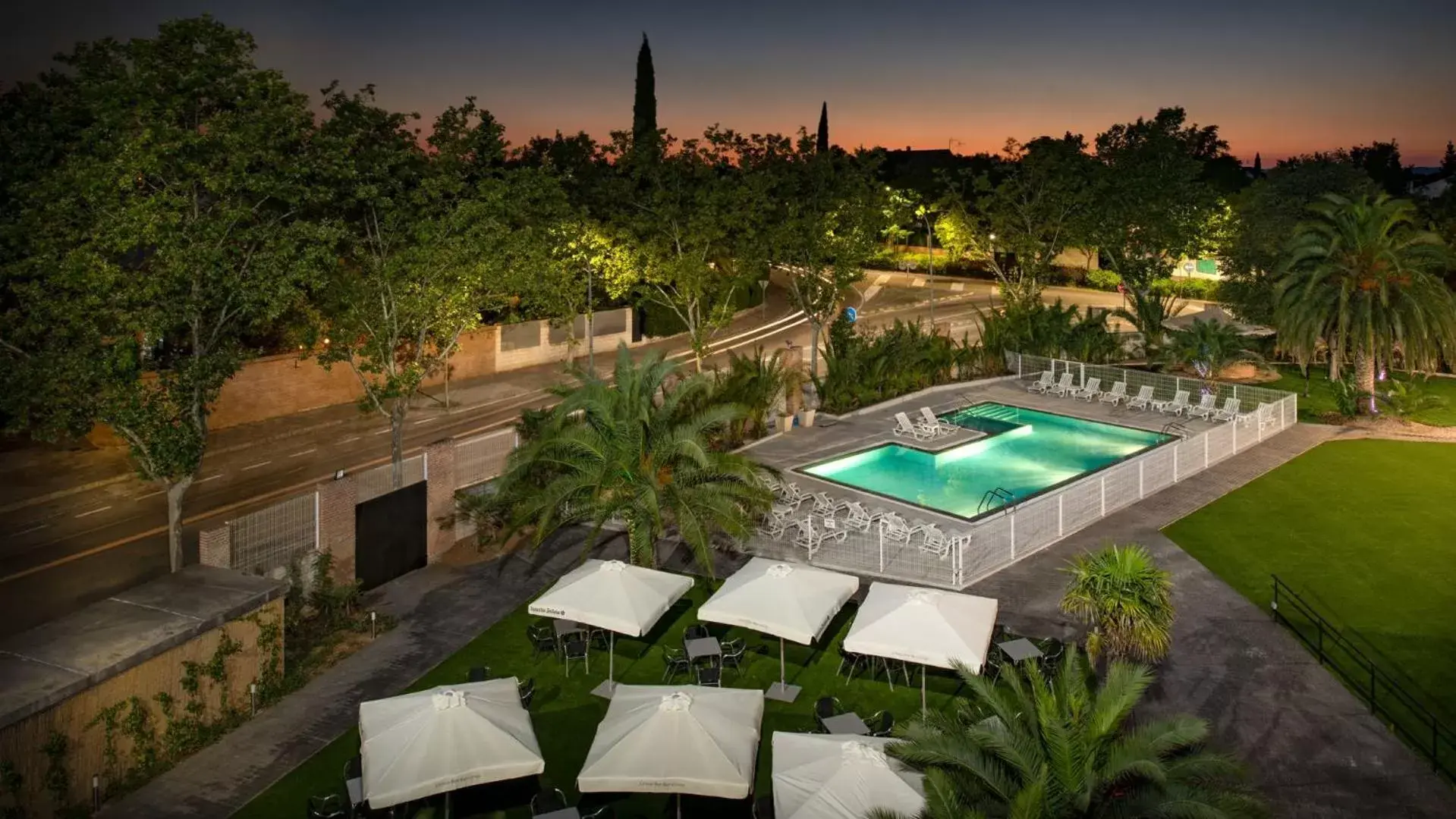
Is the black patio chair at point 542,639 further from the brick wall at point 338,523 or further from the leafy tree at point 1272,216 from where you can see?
the leafy tree at point 1272,216

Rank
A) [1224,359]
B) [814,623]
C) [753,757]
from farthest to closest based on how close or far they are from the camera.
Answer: [1224,359] → [814,623] → [753,757]

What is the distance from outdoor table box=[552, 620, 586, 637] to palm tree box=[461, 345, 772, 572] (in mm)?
1407

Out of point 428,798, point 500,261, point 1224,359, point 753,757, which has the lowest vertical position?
point 428,798

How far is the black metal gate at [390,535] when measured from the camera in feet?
61.7

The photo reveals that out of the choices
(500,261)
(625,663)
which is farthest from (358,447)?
(625,663)

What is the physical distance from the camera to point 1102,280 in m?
69.4

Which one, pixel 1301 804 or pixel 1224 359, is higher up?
pixel 1224 359

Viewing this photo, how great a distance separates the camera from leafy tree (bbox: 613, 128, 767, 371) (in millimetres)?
36594

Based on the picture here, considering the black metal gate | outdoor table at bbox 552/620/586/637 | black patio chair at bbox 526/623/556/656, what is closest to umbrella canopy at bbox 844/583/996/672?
outdoor table at bbox 552/620/586/637

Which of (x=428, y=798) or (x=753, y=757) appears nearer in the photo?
(x=753, y=757)

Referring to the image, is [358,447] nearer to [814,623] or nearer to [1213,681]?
[814,623]

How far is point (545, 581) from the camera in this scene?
19.3 meters

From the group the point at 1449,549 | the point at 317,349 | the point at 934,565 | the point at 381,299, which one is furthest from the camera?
the point at 317,349

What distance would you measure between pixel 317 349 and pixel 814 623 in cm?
2610
